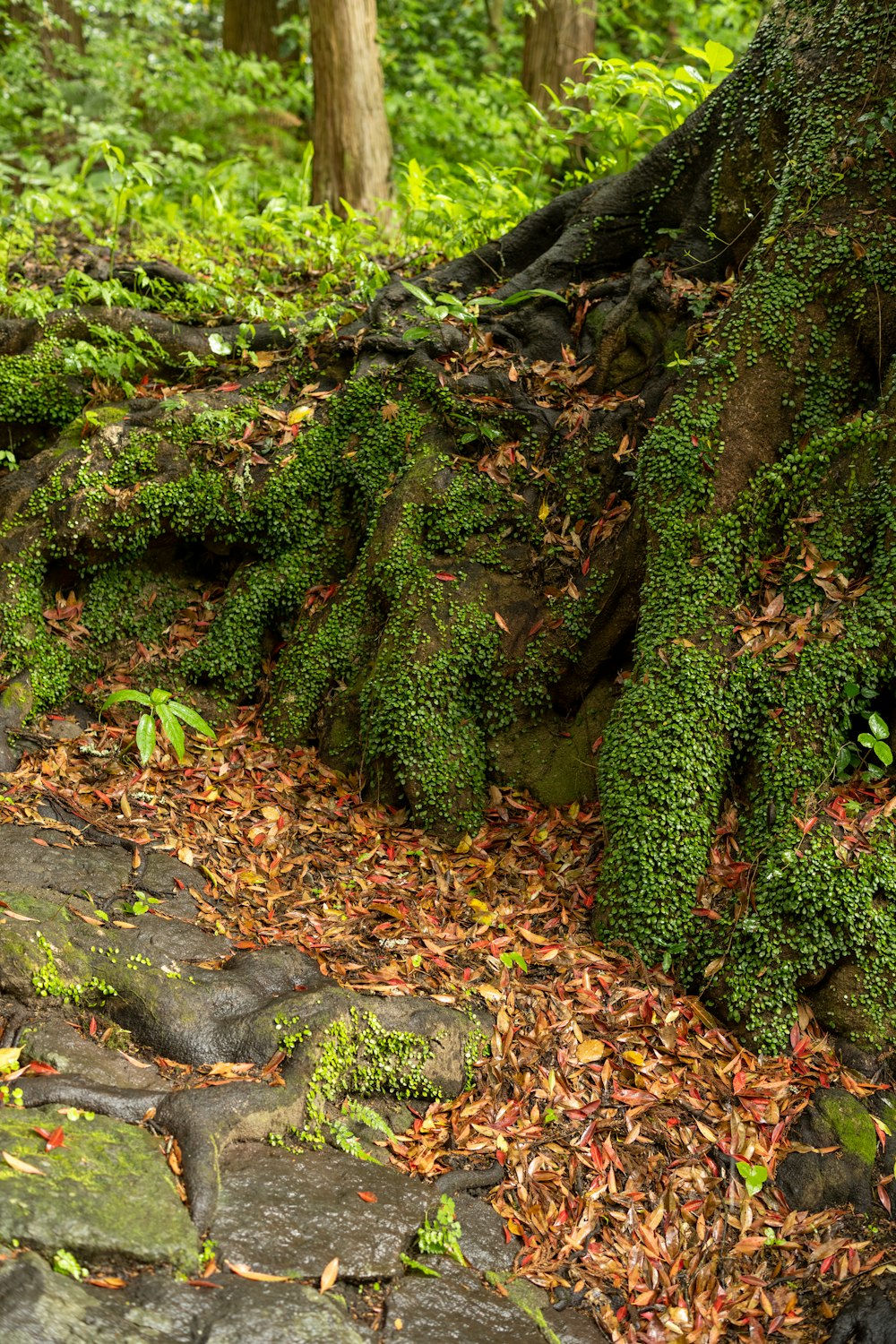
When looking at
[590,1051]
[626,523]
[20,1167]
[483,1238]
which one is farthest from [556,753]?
[20,1167]

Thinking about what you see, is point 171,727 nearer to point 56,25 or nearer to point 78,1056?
point 78,1056

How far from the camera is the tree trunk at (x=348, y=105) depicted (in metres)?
9.61

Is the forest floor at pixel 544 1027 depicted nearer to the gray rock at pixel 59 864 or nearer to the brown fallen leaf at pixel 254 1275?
the gray rock at pixel 59 864

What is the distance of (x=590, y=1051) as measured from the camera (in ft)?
14.3

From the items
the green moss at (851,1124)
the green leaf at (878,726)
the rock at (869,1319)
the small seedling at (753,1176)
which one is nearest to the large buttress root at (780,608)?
the green leaf at (878,726)

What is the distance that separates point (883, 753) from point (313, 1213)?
10.9ft

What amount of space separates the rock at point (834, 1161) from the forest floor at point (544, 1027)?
0.21ft

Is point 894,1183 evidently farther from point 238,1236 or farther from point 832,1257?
point 238,1236

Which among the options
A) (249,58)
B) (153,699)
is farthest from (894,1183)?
(249,58)

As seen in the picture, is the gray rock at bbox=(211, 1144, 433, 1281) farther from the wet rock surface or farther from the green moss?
the green moss

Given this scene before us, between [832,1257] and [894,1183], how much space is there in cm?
44

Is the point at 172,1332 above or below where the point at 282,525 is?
below

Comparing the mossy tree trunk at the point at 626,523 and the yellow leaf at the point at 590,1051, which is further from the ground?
the mossy tree trunk at the point at 626,523

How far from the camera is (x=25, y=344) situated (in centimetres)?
680
